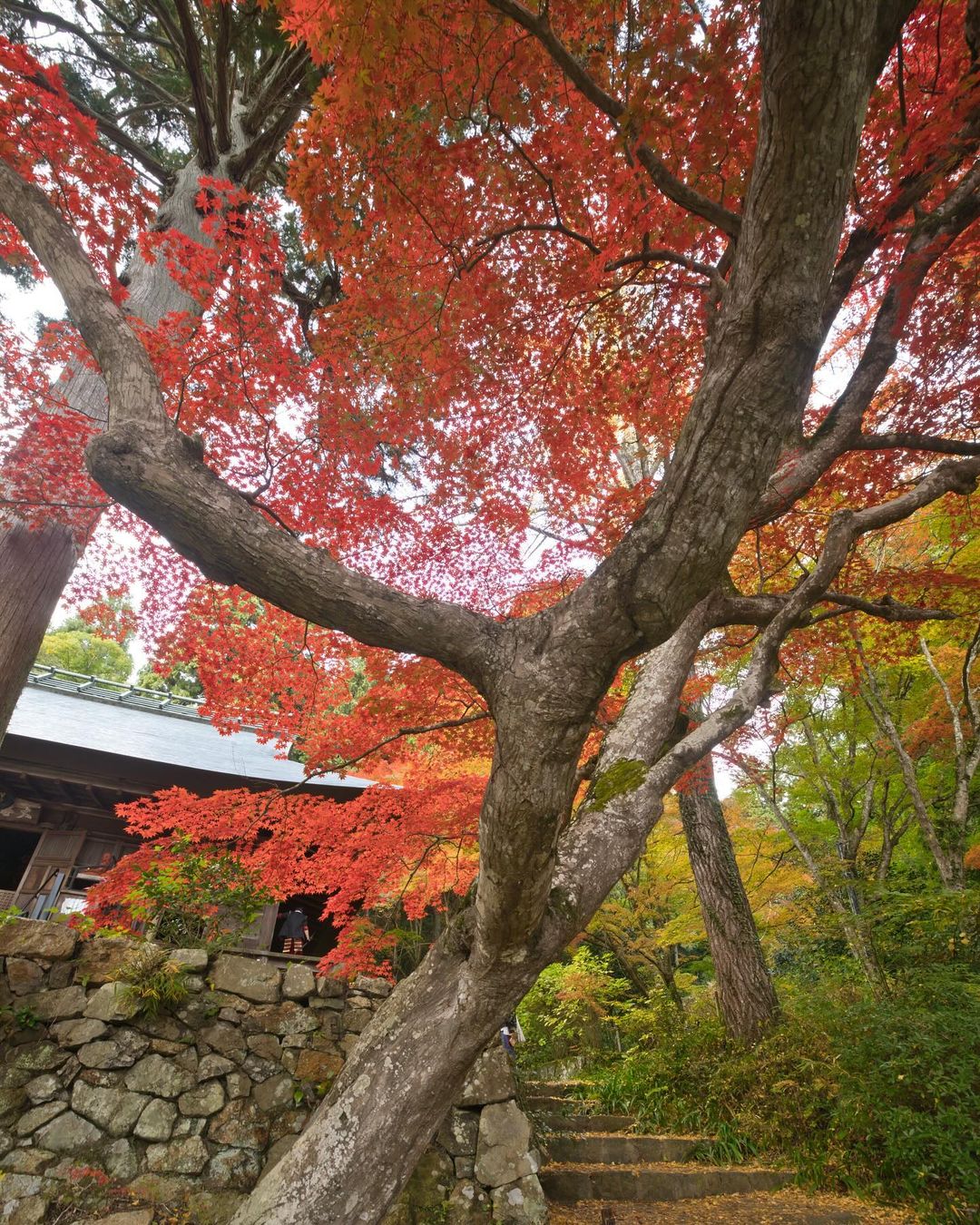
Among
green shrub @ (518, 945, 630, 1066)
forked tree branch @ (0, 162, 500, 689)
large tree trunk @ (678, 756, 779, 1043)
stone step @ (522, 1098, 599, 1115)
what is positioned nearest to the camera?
forked tree branch @ (0, 162, 500, 689)

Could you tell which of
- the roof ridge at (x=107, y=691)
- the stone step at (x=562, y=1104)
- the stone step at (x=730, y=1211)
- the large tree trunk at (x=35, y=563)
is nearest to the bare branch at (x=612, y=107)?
the large tree trunk at (x=35, y=563)

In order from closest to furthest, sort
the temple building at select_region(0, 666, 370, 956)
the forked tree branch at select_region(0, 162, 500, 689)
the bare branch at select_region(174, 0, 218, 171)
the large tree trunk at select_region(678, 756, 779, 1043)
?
the forked tree branch at select_region(0, 162, 500, 689) < the bare branch at select_region(174, 0, 218, 171) < the large tree trunk at select_region(678, 756, 779, 1043) < the temple building at select_region(0, 666, 370, 956)

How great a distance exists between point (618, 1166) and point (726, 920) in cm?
263

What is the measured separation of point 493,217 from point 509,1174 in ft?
25.7

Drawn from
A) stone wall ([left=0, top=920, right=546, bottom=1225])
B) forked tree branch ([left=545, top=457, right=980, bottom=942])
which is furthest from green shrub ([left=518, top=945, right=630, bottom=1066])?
forked tree branch ([left=545, top=457, right=980, bottom=942])

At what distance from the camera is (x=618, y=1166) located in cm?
529

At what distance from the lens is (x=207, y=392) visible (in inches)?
276

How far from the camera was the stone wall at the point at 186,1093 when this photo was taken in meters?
4.34

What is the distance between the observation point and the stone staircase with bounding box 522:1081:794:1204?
4824 millimetres

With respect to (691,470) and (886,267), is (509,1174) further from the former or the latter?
(886,267)

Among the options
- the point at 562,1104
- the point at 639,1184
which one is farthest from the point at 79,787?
the point at 639,1184

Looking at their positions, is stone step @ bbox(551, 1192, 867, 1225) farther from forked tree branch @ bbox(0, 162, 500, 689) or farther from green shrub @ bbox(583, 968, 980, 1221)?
forked tree branch @ bbox(0, 162, 500, 689)

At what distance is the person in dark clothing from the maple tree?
9.84ft

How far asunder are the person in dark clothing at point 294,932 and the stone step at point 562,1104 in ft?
15.3
